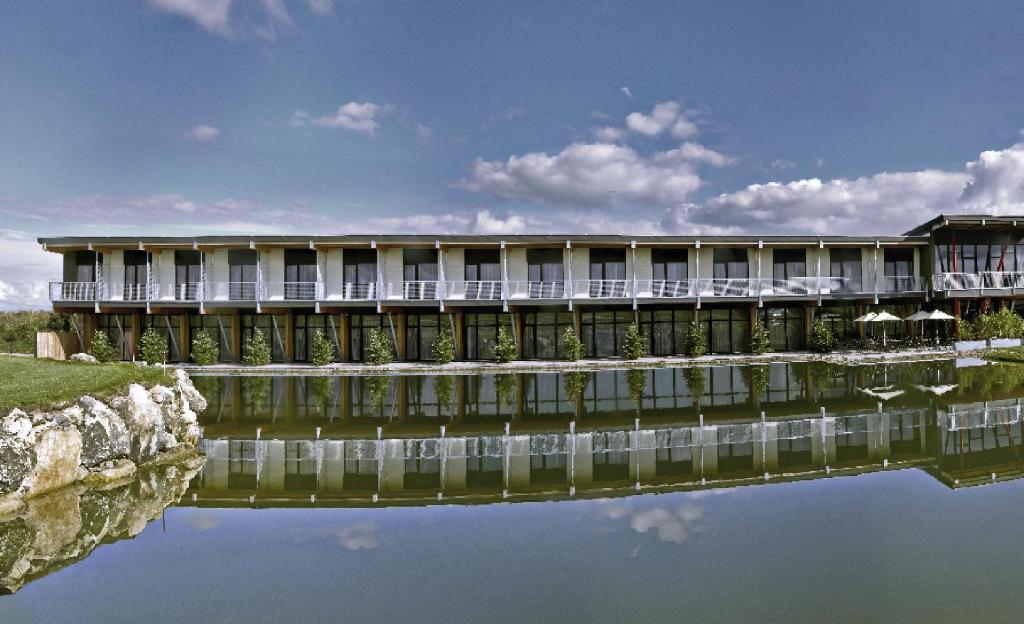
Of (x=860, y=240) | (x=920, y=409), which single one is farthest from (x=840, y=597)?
(x=860, y=240)

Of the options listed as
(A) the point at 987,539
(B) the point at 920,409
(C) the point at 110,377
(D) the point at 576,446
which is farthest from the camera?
(B) the point at 920,409

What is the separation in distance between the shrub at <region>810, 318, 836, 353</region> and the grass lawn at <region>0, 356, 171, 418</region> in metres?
30.5

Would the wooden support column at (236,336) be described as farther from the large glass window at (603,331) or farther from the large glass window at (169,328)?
the large glass window at (603,331)

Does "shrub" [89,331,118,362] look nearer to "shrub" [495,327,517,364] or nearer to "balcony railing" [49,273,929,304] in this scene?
"balcony railing" [49,273,929,304]

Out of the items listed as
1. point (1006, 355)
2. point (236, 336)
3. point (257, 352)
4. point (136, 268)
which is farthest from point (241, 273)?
point (1006, 355)

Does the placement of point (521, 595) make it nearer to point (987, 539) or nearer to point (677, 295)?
point (987, 539)

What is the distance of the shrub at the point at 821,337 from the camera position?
3100 cm

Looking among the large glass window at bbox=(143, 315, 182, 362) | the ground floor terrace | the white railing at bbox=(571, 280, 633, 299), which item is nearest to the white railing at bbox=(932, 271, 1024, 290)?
the ground floor terrace

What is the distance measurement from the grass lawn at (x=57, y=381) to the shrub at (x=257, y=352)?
10391mm

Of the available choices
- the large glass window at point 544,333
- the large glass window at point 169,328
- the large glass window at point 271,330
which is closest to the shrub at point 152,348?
the large glass window at point 169,328

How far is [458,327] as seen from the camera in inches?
1214

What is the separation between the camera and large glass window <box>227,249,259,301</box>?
30.4 meters

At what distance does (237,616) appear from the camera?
254 inches

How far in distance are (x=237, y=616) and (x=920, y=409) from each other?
57.3ft
